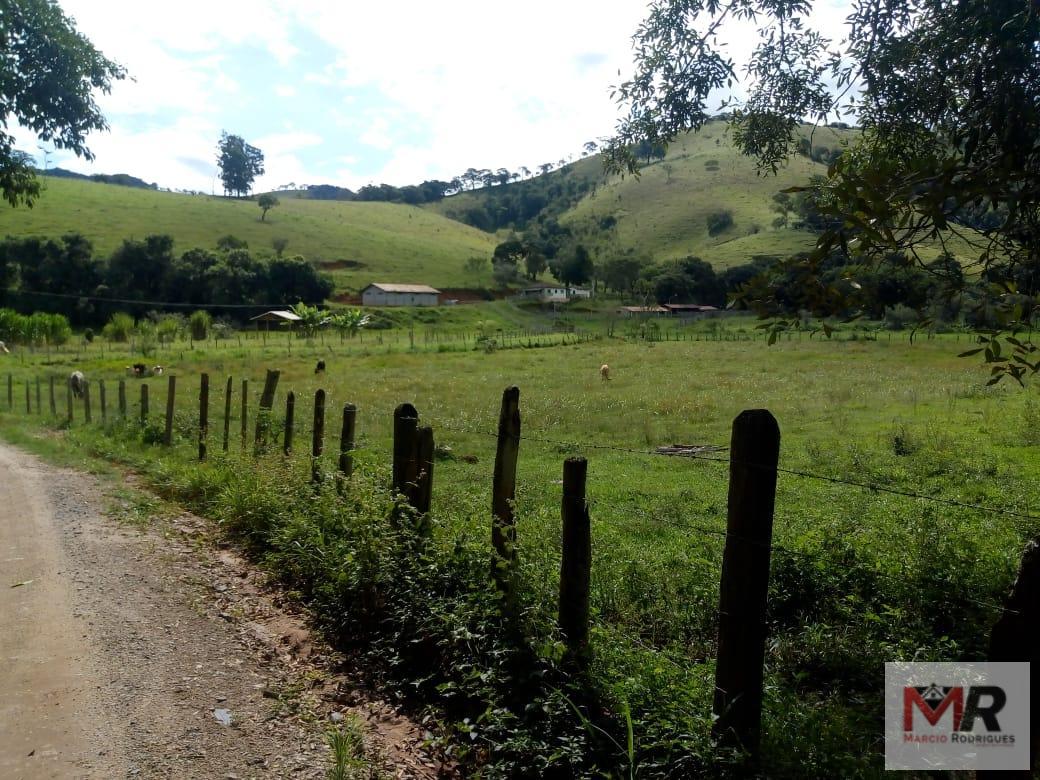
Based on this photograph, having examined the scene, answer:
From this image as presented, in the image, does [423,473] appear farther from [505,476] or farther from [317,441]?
[317,441]

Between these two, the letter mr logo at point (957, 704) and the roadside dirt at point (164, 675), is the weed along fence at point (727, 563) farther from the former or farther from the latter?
the roadside dirt at point (164, 675)

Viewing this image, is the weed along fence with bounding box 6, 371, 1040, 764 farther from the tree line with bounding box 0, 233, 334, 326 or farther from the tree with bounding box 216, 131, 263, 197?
the tree with bounding box 216, 131, 263, 197

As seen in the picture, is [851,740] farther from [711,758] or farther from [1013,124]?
[1013,124]

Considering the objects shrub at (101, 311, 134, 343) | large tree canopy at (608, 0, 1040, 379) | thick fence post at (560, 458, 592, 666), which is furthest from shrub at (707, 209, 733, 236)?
thick fence post at (560, 458, 592, 666)

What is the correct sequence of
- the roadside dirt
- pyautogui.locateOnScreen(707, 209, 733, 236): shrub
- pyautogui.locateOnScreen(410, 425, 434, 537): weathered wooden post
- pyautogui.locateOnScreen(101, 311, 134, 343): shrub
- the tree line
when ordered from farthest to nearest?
pyautogui.locateOnScreen(707, 209, 733, 236): shrub
the tree line
pyautogui.locateOnScreen(101, 311, 134, 343): shrub
pyautogui.locateOnScreen(410, 425, 434, 537): weathered wooden post
the roadside dirt

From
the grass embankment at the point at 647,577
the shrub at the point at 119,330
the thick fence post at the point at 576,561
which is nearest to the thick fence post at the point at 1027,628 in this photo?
the grass embankment at the point at 647,577

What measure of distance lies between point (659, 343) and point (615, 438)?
36.9 metres

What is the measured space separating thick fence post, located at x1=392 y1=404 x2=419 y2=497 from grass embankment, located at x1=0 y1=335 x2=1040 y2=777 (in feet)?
1.01

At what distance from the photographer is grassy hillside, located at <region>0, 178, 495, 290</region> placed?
102188mm

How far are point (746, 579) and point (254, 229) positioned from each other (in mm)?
125088

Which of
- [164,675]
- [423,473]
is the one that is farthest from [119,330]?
[164,675]

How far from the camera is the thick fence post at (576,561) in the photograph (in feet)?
15.5

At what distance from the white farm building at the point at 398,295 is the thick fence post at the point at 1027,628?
3877 inches

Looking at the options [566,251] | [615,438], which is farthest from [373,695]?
[566,251]
